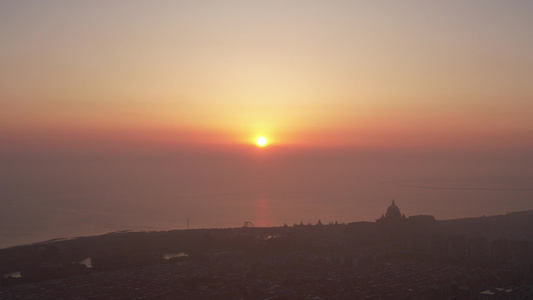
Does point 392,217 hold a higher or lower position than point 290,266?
higher

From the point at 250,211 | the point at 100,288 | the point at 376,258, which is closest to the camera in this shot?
the point at 100,288

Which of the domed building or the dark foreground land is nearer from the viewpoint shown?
the dark foreground land

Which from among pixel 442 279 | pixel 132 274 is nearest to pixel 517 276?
pixel 442 279

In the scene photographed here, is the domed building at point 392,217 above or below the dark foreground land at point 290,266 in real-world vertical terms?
above

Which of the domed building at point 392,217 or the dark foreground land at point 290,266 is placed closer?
the dark foreground land at point 290,266

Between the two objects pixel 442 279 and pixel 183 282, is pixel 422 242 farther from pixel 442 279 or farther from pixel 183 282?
pixel 183 282

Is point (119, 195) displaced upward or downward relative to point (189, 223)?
upward

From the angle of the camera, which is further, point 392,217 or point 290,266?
point 392,217

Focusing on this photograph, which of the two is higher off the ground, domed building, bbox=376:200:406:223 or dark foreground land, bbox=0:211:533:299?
domed building, bbox=376:200:406:223
